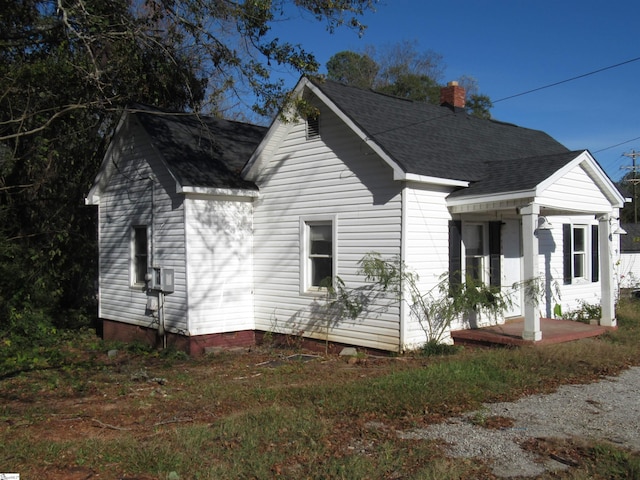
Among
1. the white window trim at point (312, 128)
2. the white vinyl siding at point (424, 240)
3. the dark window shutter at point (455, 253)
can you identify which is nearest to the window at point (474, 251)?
the dark window shutter at point (455, 253)

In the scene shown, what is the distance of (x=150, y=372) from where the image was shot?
10.3 meters

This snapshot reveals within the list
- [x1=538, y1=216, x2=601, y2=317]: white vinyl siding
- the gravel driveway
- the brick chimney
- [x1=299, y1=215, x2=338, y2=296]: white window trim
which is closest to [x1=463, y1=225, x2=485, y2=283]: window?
[x1=538, y1=216, x2=601, y2=317]: white vinyl siding

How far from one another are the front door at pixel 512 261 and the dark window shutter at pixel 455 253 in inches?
65.7

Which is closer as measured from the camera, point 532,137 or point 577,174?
point 577,174

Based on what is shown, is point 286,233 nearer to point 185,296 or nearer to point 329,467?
point 185,296

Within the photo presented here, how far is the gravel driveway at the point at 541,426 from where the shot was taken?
5387mm

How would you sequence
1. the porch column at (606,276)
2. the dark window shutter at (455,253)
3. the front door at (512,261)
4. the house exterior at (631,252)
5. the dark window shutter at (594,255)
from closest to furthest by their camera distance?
1. the dark window shutter at (455,253)
2. the porch column at (606,276)
3. the front door at (512,261)
4. the dark window shutter at (594,255)
5. the house exterior at (631,252)

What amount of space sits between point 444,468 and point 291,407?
8.23 feet

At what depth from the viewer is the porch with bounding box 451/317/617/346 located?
33.8 feet

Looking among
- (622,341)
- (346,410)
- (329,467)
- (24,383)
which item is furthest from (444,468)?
(622,341)

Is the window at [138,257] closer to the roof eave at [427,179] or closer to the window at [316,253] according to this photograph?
the window at [316,253]

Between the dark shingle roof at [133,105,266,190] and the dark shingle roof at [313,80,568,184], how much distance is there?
284 centimetres

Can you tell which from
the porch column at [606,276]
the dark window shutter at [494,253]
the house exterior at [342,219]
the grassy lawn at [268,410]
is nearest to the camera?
the grassy lawn at [268,410]

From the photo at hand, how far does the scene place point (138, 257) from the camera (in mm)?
14180
